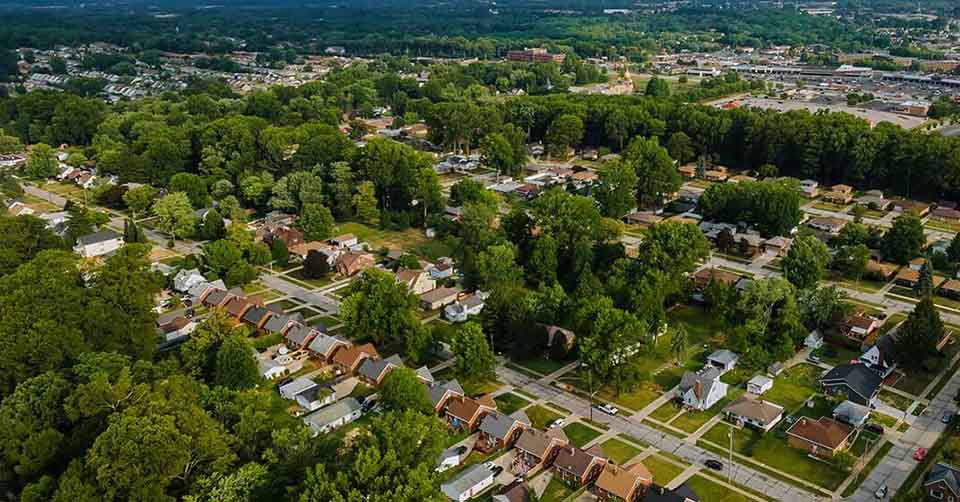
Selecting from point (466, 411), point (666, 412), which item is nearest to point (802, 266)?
point (666, 412)

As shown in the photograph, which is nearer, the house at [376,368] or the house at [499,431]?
the house at [499,431]

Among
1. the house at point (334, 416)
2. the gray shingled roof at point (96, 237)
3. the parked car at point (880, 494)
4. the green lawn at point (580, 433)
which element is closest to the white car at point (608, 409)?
the green lawn at point (580, 433)

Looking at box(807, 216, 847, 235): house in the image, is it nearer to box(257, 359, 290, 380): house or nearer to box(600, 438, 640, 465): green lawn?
box(600, 438, 640, 465): green lawn

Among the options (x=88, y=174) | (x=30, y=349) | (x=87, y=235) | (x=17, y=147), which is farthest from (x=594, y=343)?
(x=17, y=147)

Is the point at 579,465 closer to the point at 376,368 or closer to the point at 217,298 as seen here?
the point at 376,368

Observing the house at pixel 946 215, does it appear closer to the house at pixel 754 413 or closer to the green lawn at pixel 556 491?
the house at pixel 754 413

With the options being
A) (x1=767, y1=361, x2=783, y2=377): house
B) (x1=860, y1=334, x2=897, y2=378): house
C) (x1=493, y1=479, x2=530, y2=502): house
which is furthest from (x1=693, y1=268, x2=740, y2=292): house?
(x1=493, y1=479, x2=530, y2=502): house
